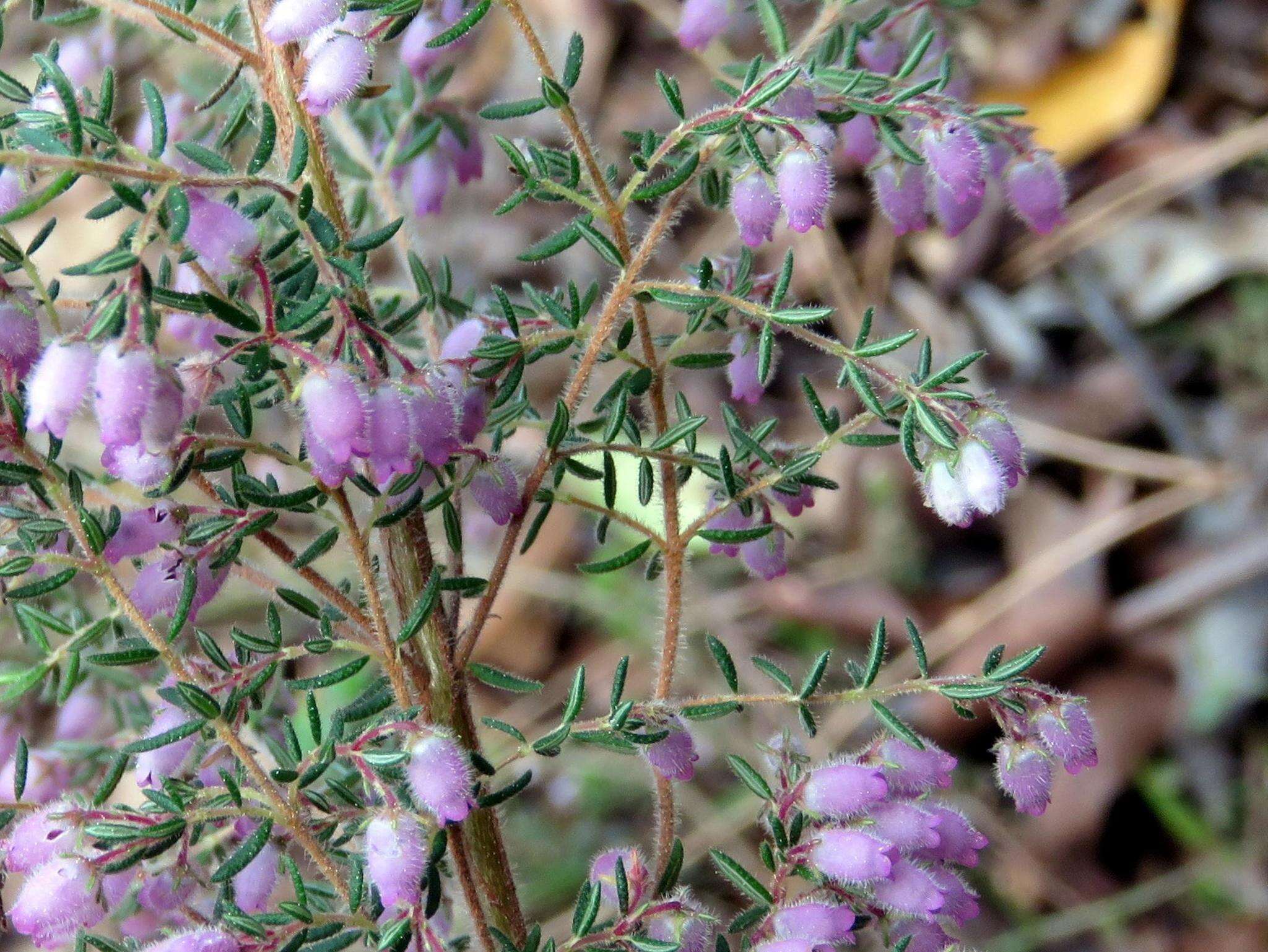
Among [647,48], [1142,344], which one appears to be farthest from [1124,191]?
[647,48]

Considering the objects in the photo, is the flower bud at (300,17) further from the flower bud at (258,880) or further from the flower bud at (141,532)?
the flower bud at (258,880)

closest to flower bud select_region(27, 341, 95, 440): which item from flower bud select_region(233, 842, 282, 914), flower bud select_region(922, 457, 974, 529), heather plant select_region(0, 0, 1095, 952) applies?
heather plant select_region(0, 0, 1095, 952)

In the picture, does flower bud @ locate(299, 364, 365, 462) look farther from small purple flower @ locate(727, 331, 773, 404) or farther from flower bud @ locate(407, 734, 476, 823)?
small purple flower @ locate(727, 331, 773, 404)

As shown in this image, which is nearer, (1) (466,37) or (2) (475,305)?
(1) (466,37)

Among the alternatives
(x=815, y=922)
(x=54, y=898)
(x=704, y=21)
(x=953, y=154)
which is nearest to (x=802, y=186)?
(x=953, y=154)

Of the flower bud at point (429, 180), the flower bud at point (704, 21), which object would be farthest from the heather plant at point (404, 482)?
the flower bud at point (429, 180)

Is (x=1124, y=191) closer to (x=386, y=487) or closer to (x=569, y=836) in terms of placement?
(x=569, y=836)
